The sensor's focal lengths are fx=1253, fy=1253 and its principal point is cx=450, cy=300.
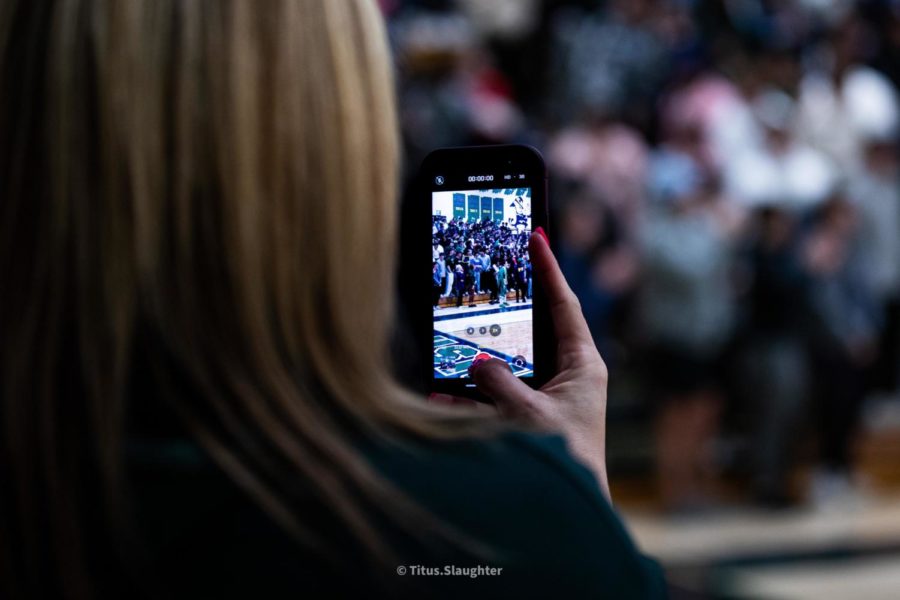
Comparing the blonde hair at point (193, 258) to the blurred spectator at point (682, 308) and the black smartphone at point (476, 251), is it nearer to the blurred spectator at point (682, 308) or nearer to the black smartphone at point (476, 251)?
the black smartphone at point (476, 251)

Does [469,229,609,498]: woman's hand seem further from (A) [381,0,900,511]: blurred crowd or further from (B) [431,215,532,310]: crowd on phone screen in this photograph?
(A) [381,0,900,511]: blurred crowd

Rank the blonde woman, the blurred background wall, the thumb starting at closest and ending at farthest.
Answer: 1. the blonde woman
2. the thumb
3. the blurred background wall

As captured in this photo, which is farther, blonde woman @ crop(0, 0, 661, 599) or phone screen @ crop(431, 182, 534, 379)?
phone screen @ crop(431, 182, 534, 379)

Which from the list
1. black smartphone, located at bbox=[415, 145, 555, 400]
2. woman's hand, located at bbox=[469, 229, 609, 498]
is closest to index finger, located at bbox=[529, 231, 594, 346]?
woman's hand, located at bbox=[469, 229, 609, 498]

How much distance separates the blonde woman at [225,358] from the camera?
0.76m

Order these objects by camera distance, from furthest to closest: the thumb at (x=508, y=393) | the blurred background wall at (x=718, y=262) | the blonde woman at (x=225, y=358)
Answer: the blurred background wall at (x=718, y=262), the thumb at (x=508, y=393), the blonde woman at (x=225, y=358)

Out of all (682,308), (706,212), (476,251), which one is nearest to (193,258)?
(476,251)

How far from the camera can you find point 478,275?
126 centimetres

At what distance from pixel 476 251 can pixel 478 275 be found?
27 millimetres

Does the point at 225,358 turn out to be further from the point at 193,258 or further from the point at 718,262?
the point at 718,262

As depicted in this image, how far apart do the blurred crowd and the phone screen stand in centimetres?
405

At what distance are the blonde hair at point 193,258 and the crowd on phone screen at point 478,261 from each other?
16.0 inches

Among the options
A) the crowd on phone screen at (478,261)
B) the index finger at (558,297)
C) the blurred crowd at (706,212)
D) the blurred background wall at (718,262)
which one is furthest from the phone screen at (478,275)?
the blurred crowd at (706,212)

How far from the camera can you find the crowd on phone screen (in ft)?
4.05
